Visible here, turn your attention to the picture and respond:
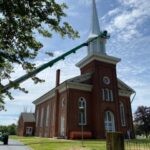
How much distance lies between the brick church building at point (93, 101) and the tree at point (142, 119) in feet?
83.9

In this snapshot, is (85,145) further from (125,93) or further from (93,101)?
(125,93)

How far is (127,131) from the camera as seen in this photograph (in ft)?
140

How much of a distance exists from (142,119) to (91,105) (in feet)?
114

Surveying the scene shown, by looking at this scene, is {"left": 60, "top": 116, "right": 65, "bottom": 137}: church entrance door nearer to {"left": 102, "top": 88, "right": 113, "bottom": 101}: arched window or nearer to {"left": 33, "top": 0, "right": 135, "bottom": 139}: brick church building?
{"left": 33, "top": 0, "right": 135, "bottom": 139}: brick church building

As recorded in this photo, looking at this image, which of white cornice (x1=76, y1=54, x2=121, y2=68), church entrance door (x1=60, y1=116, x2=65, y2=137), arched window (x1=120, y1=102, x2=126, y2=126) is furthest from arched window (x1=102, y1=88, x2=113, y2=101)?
church entrance door (x1=60, y1=116, x2=65, y2=137)

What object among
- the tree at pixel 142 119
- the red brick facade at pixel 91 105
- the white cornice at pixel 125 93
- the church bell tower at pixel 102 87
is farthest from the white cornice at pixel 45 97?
the tree at pixel 142 119

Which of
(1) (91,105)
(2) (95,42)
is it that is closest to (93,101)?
(1) (91,105)

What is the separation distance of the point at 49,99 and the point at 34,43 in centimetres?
4284

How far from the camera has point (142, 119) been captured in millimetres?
69625

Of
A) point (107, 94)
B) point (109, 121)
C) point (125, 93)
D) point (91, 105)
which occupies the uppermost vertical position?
point (125, 93)

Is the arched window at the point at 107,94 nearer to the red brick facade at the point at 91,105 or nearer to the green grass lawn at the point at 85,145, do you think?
the red brick facade at the point at 91,105

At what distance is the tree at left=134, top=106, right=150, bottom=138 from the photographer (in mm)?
68375

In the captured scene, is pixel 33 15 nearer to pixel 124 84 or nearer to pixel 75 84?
pixel 75 84

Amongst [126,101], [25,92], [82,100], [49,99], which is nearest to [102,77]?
[82,100]
